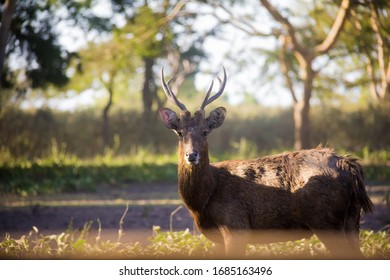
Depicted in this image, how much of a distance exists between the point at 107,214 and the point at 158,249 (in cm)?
400

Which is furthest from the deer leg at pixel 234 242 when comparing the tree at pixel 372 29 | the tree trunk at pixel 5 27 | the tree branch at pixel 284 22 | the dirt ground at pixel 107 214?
the tree branch at pixel 284 22

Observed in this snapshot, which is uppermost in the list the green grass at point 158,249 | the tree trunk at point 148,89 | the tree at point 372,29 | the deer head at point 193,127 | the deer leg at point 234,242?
the tree at point 372,29

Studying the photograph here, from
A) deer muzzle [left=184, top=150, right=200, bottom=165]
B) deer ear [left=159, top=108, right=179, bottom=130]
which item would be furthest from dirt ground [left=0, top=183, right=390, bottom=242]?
deer muzzle [left=184, top=150, right=200, bottom=165]

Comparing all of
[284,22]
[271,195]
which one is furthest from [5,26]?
[284,22]

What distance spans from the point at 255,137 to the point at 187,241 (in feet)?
60.5

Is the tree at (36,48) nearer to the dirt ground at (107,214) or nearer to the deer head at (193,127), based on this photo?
the dirt ground at (107,214)

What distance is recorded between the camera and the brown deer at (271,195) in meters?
5.93

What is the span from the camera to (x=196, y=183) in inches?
242

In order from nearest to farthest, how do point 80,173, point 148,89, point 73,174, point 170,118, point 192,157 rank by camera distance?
point 192,157 → point 170,118 → point 73,174 → point 80,173 → point 148,89

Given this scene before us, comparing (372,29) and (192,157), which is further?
(372,29)

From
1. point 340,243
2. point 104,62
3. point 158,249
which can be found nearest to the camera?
point 340,243

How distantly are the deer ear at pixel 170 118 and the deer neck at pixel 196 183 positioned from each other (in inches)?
12.7

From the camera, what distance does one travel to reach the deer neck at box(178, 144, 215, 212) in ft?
20.2

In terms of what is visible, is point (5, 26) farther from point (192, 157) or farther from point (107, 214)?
point (192, 157)
